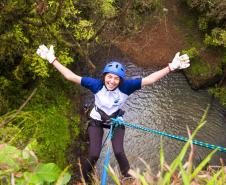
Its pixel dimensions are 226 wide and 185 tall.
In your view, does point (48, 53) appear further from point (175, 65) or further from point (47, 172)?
point (47, 172)

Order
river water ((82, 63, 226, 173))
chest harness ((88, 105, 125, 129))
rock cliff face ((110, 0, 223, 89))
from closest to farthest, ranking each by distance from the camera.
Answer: chest harness ((88, 105, 125, 129)), river water ((82, 63, 226, 173)), rock cliff face ((110, 0, 223, 89))

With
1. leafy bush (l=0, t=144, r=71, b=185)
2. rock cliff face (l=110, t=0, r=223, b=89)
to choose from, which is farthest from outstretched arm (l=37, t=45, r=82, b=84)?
rock cliff face (l=110, t=0, r=223, b=89)

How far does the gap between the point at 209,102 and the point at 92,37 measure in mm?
6474

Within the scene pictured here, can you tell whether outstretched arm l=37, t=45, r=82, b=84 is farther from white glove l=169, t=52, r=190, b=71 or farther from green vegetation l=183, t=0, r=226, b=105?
green vegetation l=183, t=0, r=226, b=105

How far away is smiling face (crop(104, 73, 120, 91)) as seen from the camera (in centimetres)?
609

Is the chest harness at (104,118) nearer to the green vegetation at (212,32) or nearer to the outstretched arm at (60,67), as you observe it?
the outstretched arm at (60,67)

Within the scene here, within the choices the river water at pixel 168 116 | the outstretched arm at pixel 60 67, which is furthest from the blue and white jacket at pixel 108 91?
the river water at pixel 168 116

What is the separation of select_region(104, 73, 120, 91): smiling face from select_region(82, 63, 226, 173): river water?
17.6 feet

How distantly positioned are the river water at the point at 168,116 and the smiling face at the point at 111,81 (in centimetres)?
536

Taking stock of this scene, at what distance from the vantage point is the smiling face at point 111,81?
20.0ft

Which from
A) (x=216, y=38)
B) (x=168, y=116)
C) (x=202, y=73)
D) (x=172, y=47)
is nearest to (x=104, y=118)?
(x=168, y=116)

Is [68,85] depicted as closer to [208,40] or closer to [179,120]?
[179,120]

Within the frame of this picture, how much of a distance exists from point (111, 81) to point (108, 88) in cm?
13

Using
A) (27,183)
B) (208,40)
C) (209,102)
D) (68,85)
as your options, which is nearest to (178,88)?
(209,102)
